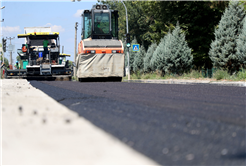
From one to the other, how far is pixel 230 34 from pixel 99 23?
8.82m

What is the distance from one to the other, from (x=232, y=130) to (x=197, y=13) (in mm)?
33468

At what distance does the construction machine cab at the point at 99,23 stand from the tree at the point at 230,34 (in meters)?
7.17

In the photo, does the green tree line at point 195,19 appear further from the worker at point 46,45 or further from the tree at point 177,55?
the worker at point 46,45

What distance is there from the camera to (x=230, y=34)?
22250 millimetres

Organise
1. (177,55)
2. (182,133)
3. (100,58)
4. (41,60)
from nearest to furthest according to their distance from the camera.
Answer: (182,133) < (100,58) < (177,55) < (41,60)

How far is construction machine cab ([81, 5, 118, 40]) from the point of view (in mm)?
24413

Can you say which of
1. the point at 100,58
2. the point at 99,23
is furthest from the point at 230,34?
the point at 99,23

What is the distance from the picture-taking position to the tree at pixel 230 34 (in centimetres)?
2222

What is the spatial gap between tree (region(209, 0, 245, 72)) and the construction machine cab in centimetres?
717

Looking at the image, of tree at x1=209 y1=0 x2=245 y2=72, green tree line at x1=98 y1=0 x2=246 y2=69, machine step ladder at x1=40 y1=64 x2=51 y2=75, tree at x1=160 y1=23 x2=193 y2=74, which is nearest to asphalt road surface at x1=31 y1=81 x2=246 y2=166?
tree at x1=209 y1=0 x2=245 y2=72

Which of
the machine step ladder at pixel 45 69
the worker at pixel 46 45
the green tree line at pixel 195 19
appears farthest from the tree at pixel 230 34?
the worker at pixel 46 45

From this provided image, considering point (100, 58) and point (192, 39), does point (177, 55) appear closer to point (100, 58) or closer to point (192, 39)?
point (100, 58)

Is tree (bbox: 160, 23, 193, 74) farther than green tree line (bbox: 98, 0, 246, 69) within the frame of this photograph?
No

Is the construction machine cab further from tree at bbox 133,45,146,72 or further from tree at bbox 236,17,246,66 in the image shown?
tree at bbox 133,45,146,72
